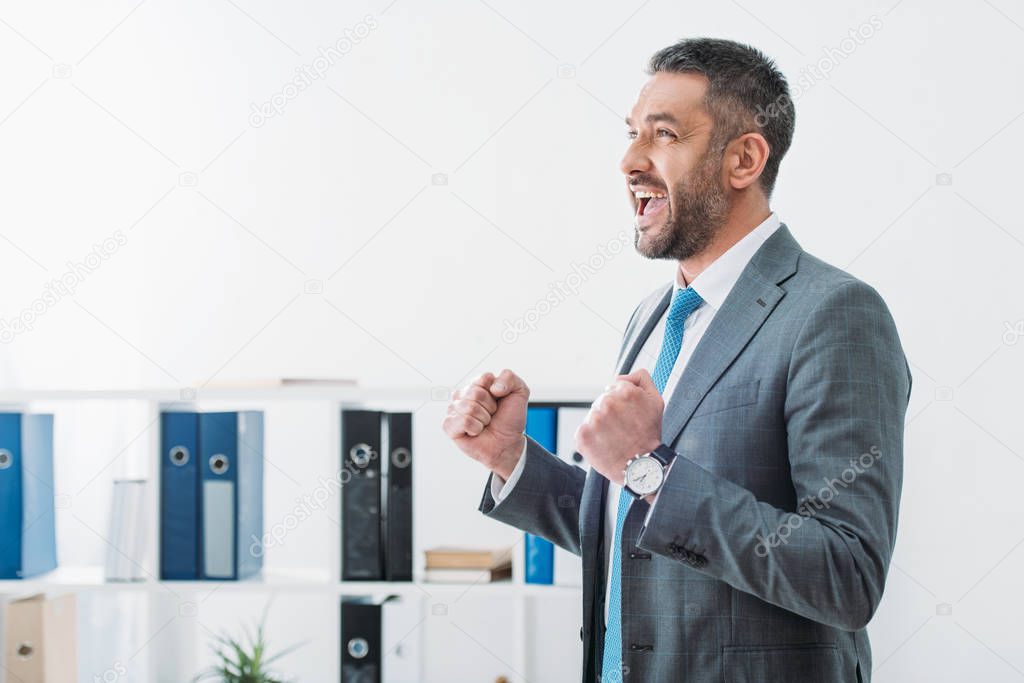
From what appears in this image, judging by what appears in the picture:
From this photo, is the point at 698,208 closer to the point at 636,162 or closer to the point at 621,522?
the point at 636,162

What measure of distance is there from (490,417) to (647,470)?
39cm

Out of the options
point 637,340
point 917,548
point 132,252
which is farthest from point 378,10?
point 917,548

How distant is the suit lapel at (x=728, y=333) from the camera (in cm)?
129

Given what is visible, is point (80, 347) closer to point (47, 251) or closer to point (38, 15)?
point (47, 251)

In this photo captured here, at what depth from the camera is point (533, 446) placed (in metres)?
1.63

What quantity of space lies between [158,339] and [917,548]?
203cm

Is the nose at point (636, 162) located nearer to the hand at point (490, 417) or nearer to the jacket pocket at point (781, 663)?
the hand at point (490, 417)

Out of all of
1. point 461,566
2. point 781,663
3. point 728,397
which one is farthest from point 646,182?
point 461,566

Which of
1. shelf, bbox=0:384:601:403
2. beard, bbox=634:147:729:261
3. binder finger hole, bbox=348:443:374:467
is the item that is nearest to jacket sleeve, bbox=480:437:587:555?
beard, bbox=634:147:729:261

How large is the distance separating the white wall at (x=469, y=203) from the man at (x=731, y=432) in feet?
3.54

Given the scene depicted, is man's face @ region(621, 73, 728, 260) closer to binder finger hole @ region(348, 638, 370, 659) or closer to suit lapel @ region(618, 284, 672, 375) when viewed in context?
suit lapel @ region(618, 284, 672, 375)

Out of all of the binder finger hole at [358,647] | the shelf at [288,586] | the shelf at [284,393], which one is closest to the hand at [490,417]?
the shelf at [284,393]

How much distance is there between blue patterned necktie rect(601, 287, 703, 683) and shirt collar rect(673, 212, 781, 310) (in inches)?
0.9

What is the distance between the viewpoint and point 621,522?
137 cm
